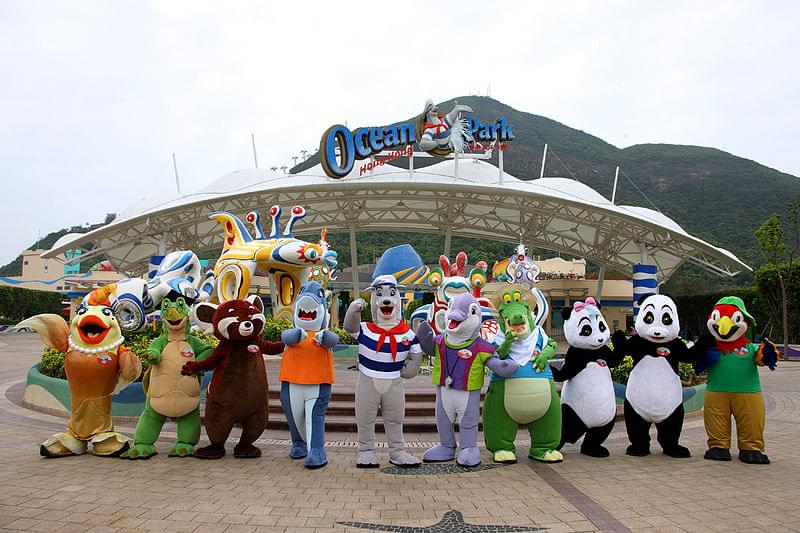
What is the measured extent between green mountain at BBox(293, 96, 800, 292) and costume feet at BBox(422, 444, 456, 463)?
36916mm

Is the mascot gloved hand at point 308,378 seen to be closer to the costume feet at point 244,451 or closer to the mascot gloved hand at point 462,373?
the costume feet at point 244,451

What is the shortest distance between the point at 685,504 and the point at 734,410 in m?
1.73

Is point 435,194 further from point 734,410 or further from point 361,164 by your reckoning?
point 734,410

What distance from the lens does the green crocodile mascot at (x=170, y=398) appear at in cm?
513

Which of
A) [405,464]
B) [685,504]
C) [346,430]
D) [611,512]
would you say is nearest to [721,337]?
[685,504]

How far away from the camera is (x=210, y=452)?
5.12 m

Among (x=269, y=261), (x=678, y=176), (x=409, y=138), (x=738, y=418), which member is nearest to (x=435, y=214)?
(x=409, y=138)

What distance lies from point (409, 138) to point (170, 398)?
16041 mm

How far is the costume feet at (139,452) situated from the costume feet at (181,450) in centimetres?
18

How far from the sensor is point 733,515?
372cm

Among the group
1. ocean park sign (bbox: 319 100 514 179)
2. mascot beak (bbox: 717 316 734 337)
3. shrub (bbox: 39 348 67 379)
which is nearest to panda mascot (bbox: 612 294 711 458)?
mascot beak (bbox: 717 316 734 337)

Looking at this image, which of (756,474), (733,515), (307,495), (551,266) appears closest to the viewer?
(733,515)

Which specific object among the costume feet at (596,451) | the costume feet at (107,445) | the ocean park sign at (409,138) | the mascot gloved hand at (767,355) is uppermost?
the ocean park sign at (409,138)

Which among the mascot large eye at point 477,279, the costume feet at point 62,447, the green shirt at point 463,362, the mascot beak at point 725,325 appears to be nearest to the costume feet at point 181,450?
the costume feet at point 62,447
